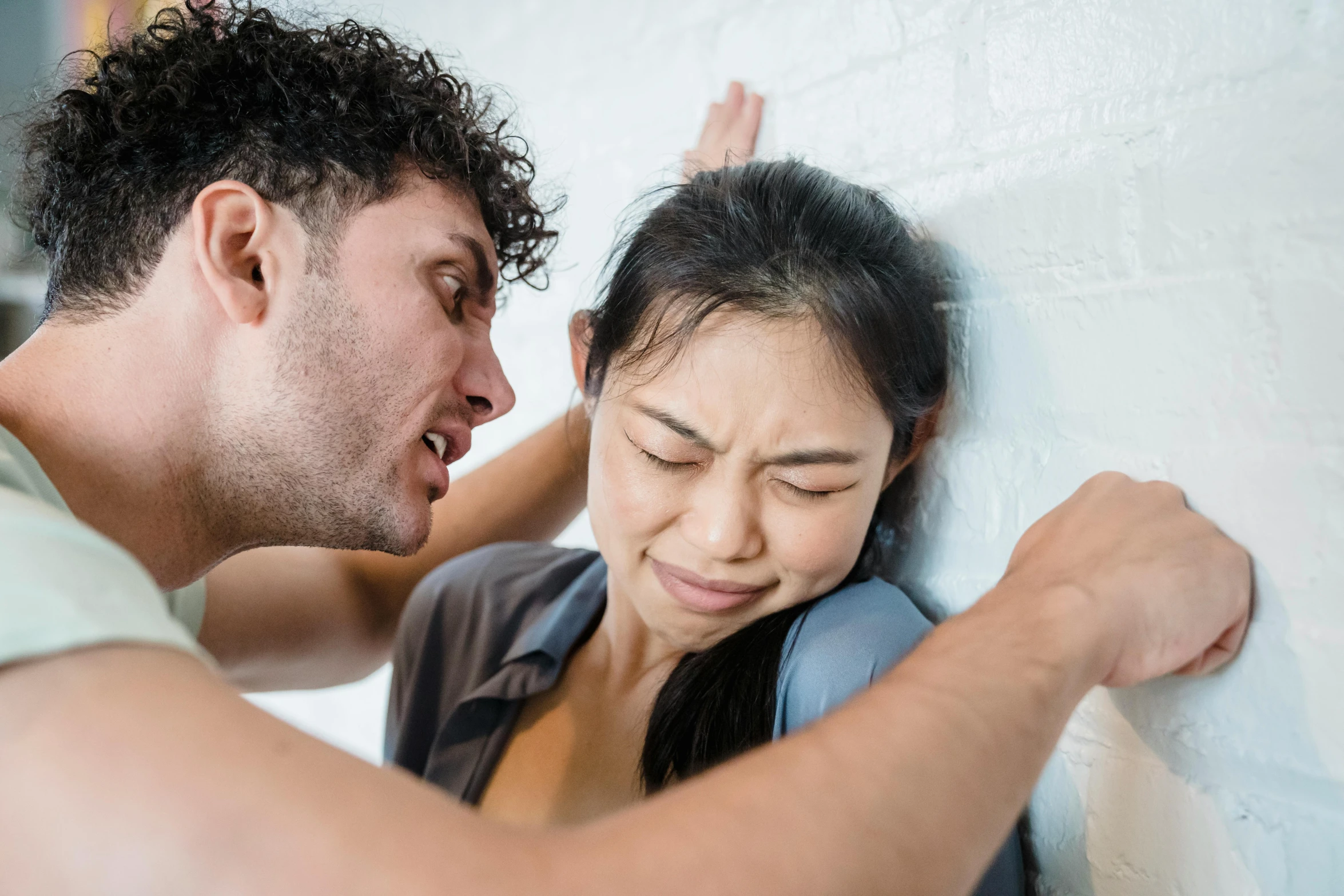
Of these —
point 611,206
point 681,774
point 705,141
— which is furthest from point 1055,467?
point 611,206

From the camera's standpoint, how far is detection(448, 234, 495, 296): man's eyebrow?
1206mm

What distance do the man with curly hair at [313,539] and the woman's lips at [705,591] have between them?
297 mm

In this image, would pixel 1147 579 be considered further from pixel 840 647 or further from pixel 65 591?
pixel 65 591

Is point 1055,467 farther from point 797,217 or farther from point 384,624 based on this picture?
point 384,624

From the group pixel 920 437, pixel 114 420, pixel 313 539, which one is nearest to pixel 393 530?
pixel 313 539

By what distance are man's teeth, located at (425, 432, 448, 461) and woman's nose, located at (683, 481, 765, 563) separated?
17.6 inches

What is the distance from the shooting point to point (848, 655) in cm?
97

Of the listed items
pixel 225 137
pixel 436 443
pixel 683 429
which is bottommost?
pixel 436 443

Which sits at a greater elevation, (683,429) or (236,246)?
(236,246)

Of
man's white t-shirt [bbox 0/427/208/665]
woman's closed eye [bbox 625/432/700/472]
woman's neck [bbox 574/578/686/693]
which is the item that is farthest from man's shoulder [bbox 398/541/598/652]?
man's white t-shirt [bbox 0/427/208/665]

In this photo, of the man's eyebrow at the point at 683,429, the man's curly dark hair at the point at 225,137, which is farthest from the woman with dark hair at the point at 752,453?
the man's curly dark hair at the point at 225,137

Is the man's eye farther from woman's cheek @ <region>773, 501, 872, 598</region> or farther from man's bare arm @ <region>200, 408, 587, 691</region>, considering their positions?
woman's cheek @ <region>773, 501, 872, 598</region>

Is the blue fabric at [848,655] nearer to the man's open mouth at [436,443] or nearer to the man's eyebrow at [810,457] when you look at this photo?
the man's eyebrow at [810,457]

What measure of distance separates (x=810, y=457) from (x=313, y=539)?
65cm
